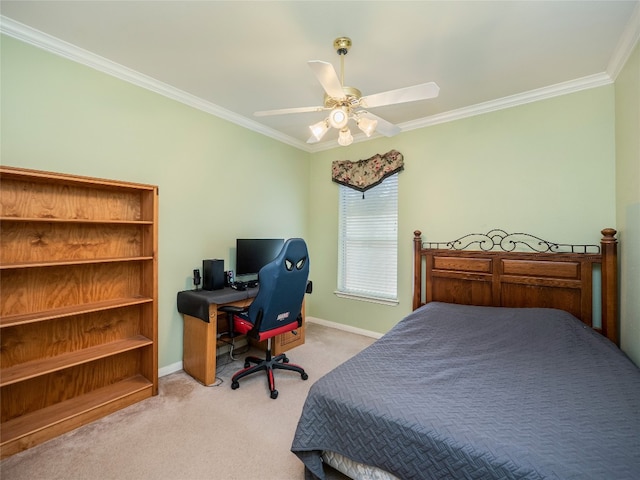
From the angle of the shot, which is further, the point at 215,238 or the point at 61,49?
the point at 215,238

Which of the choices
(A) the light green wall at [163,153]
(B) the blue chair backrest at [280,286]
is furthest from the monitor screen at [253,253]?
(B) the blue chair backrest at [280,286]

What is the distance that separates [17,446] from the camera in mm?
1626

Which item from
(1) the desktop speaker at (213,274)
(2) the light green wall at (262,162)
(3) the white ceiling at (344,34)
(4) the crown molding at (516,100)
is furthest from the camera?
(1) the desktop speaker at (213,274)

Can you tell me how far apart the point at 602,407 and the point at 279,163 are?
3.55 meters

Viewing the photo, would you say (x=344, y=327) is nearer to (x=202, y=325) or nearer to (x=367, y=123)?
(x=202, y=325)

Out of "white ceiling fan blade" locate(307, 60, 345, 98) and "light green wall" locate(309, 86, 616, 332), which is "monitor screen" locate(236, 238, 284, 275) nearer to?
"light green wall" locate(309, 86, 616, 332)

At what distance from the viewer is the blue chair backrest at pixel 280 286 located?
2172 mm

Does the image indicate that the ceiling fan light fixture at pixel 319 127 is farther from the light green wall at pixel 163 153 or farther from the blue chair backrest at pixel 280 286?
the light green wall at pixel 163 153

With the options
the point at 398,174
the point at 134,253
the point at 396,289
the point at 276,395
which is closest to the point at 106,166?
the point at 134,253

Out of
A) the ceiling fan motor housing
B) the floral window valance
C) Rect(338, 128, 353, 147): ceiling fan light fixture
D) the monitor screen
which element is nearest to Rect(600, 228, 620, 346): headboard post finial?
the floral window valance

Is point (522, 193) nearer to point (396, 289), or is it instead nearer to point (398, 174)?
point (398, 174)

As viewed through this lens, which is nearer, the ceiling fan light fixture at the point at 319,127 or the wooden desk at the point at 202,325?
the ceiling fan light fixture at the point at 319,127

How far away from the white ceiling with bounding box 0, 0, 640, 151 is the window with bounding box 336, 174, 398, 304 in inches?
54.0

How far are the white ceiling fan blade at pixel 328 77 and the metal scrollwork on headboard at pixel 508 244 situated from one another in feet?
6.81
